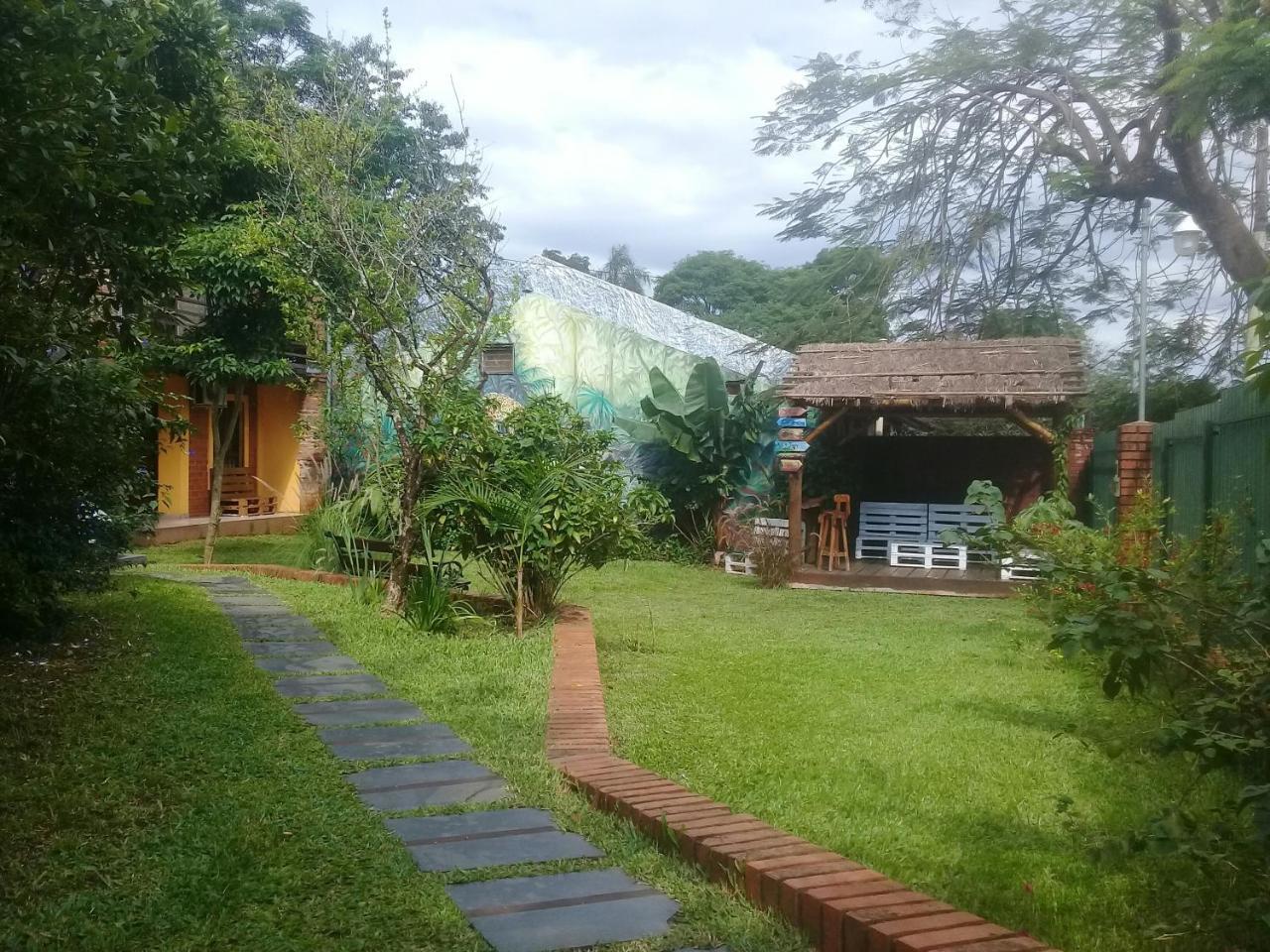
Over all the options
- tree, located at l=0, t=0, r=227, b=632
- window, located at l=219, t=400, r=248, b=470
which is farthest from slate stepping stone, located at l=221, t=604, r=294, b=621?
window, located at l=219, t=400, r=248, b=470

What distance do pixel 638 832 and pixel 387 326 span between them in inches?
226

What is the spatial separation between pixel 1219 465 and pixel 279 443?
17.5 m

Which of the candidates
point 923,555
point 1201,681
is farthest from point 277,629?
point 923,555

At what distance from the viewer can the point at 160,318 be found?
5891 mm

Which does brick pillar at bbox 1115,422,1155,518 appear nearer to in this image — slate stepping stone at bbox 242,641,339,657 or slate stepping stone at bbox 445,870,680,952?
slate stepping stone at bbox 242,641,339,657

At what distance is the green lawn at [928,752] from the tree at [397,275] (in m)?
2.27

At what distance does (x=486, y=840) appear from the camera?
162 inches

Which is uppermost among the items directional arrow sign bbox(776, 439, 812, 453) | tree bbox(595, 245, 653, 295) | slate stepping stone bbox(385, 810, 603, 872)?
tree bbox(595, 245, 653, 295)

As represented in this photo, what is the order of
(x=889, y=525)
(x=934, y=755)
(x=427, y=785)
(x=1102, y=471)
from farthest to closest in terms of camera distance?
(x=889, y=525), (x=1102, y=471), (x=934, y=755), (x=427, y=785)

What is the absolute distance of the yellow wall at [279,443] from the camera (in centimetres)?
2117

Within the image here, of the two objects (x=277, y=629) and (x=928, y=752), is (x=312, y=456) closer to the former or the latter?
(x=277, y=629)

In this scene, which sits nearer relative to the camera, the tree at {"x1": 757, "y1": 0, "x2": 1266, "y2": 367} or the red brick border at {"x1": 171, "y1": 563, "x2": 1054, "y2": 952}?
the red brick border at {"x1": 171, "y1": 563, "x2": 1054, "y2": 952}

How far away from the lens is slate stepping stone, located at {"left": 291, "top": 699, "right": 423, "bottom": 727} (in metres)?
5.79

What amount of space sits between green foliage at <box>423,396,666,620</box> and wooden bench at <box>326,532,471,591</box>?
57 cm
